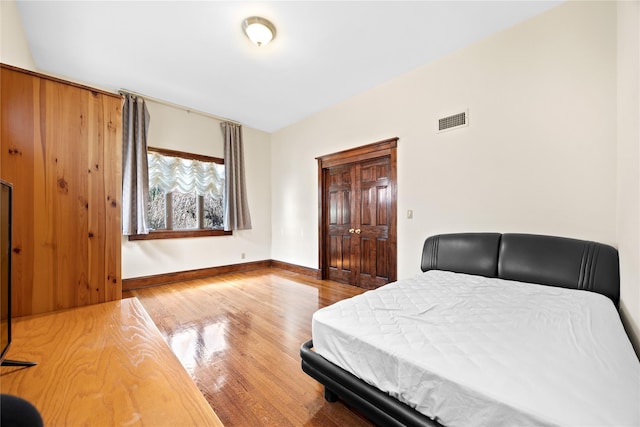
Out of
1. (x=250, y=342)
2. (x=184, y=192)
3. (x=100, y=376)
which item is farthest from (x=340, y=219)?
(x=100, y=376)

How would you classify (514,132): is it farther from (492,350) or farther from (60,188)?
(60,188)

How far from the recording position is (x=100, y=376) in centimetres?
79

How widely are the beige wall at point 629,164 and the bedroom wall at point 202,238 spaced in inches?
195

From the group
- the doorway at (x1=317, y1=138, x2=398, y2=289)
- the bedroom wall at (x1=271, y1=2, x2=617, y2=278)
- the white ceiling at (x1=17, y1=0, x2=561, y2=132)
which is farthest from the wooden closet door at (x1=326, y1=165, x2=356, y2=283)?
the white ceiling at (x1=17, y1=0, x2=561, y2=132)

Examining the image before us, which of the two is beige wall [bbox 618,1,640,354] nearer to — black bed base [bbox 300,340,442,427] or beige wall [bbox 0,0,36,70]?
black bed base [bbox 300,340,442,427]

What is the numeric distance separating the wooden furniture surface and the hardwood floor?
0.78m

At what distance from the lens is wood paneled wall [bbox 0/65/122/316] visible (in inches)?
44.4

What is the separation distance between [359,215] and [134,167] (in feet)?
11.4

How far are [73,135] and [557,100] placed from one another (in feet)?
11.8

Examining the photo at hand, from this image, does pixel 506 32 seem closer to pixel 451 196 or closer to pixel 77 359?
pixel 451 196

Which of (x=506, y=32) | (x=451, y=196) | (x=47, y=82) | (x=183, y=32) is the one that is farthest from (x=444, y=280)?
(x=183, y=32)

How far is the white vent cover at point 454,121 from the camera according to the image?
2.77 m

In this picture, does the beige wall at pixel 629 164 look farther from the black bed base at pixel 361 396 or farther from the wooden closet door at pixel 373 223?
the wooden closet door at pixel 373 223

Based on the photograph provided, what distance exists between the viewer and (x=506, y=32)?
8.25 feet
